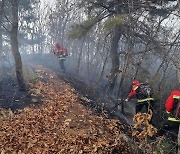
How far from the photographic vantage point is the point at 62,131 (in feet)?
23.0

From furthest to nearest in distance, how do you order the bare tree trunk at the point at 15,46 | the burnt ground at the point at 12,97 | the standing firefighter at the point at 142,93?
the bare tree trunk at the point at 15,46
the burnt ground at the point at 12,97
the standing firefighter at the point at 142,93

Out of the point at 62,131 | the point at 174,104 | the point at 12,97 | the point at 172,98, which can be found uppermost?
the point at 172,98

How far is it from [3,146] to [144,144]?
3.35 meters

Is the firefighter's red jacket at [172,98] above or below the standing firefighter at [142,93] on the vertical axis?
above

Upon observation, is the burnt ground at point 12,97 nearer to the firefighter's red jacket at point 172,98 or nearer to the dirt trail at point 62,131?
the dirt trail at point 62,131

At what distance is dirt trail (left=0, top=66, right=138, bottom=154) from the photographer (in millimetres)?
5906

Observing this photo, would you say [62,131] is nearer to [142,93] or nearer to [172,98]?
[172,98]

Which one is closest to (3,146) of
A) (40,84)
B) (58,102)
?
(58,102)

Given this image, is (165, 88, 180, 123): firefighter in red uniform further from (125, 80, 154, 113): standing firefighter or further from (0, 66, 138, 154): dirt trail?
(125, 80, 154, 113): standing firefighter

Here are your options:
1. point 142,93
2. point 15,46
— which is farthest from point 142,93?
point 15,46

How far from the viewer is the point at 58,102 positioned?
10062 mm

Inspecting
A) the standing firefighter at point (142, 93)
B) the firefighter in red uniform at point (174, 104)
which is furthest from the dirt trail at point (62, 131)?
the firefighter in red uniform at point (174, 104)

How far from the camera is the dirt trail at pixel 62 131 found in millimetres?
5906

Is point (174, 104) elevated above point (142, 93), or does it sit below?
above
